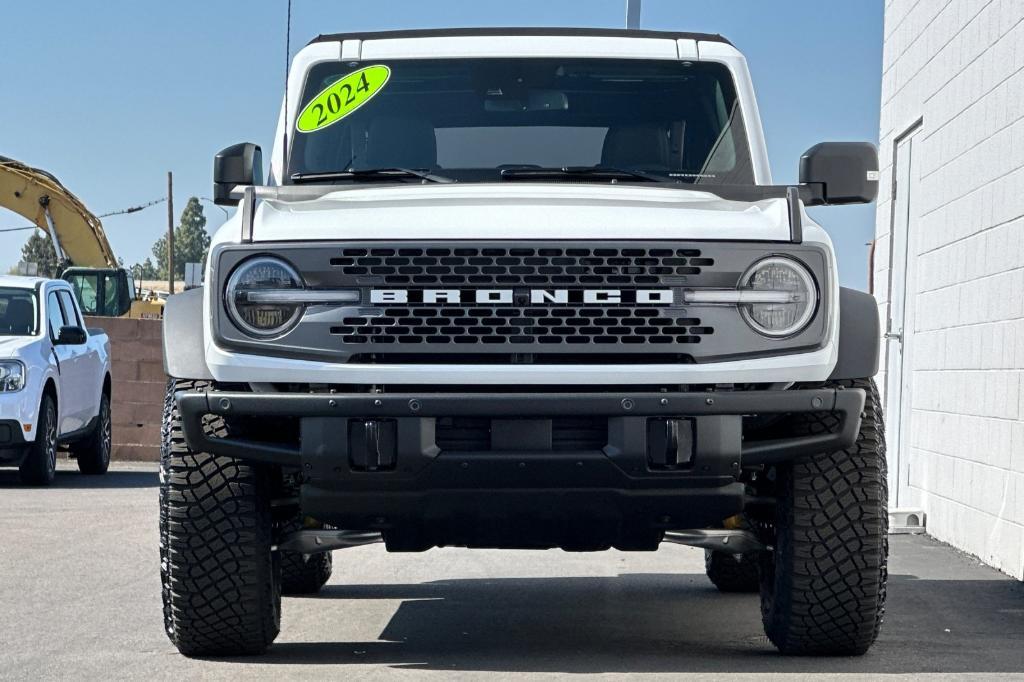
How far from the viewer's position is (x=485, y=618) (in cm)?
745

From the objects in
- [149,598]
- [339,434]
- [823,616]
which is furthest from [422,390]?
[149,598]

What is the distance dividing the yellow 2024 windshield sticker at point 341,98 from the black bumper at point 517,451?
69.0 inches

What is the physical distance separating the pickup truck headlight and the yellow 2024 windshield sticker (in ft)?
26.8

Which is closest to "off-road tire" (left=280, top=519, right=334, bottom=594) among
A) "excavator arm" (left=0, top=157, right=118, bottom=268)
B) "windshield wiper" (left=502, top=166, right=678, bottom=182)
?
"windshield wiper" (left=502, top=166, right=678, bottom=182)

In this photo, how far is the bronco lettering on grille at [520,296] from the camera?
17.8 ft

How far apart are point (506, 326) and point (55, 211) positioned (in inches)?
895

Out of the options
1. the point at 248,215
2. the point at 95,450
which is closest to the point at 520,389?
the point at 248,215

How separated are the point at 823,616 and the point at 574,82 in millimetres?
2428

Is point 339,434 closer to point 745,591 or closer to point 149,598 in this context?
point 149,598

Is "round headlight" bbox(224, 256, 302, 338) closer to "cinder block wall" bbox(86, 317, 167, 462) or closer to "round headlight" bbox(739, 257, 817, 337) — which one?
"round headlight" bbox(739, 257, 817, 337)

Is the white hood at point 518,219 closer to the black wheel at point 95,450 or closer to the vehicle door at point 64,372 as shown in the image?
the vehicle door at point 64,372

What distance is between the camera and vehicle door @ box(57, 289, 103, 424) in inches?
639

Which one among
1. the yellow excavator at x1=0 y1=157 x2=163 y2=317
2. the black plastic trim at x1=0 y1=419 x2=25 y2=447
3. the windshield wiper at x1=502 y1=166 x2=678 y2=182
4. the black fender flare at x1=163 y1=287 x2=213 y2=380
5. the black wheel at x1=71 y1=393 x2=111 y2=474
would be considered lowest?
the black wheel at x1=71 y1=393 x2=111 y2=474

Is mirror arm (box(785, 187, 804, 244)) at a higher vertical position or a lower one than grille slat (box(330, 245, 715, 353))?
higher
